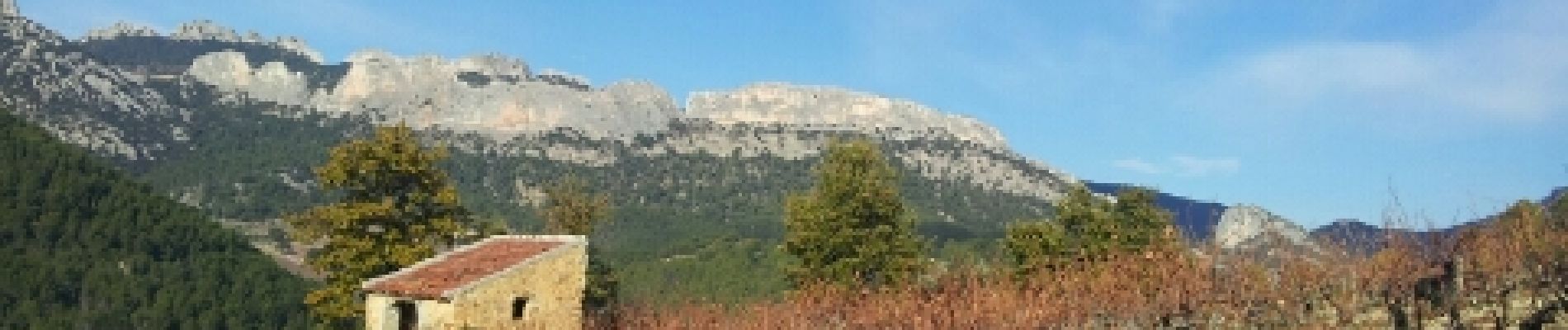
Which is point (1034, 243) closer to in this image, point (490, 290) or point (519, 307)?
point (519, 307)

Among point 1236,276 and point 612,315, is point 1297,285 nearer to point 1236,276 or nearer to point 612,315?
point 1236,276

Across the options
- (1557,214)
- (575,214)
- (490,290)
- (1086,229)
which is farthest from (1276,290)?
(575,214)

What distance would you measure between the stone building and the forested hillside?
356ft

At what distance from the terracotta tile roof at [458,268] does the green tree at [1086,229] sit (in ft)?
83.5

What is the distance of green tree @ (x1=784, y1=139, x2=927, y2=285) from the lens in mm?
40594

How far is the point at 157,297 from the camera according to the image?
129750 millimetres

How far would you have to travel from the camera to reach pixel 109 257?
469ft

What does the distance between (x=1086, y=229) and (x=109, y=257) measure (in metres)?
137

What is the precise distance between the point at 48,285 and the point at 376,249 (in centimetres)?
11932

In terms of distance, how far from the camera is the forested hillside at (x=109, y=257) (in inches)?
4815

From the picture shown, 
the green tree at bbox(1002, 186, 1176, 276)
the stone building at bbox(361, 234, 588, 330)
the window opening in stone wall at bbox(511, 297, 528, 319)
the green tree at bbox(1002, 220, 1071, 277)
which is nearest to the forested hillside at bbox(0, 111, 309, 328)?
the green tree at bbox(1002, 186, 1176, 276)

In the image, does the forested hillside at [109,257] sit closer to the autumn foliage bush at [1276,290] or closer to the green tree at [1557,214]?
the autumn foliage bush at [1276,290]

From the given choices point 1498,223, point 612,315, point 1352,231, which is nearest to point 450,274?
point 612,315

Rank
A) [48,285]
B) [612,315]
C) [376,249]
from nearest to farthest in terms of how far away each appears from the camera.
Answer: [612,315] < [376,249] < [48,285]
